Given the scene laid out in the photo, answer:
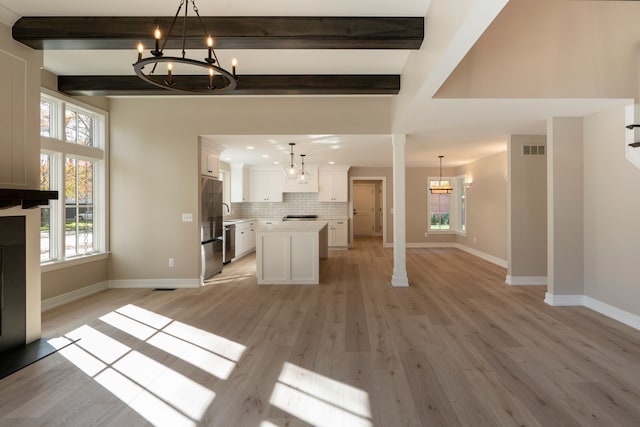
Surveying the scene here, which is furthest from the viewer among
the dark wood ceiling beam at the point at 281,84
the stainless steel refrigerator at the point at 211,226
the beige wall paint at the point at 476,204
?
the beige wall paint at the point at 476,204

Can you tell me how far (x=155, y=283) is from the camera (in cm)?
482

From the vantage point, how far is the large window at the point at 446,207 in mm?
9070

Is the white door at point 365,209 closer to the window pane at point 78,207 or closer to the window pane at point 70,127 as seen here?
the window pane at point 78,207

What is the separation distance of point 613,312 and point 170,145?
6267mm

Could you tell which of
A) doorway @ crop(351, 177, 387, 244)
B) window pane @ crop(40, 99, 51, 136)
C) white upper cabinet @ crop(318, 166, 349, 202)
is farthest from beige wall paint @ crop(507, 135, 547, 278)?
doorway @ crop(351, 177, 387, 244)

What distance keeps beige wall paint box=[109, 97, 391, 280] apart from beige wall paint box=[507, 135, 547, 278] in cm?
225

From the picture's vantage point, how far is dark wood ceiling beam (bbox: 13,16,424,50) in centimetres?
279

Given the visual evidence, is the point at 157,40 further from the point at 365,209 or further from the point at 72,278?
the point at 365,209

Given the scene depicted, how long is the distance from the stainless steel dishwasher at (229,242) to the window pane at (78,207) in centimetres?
236

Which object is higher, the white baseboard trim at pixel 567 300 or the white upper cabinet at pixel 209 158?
the white upper cabinet at pixel 209 158

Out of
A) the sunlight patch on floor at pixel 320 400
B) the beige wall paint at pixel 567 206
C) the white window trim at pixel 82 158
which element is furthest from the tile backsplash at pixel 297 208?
the sunlight patch on floor at pixel 320 400

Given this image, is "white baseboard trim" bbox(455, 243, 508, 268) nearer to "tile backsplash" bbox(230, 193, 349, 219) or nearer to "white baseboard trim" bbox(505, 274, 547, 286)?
"white baseboard trim" bbox(505, 274, 547, 286)

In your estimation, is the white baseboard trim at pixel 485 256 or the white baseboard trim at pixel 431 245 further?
the white baseboard trim at pixel 431 245

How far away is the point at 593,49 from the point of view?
131 inches
